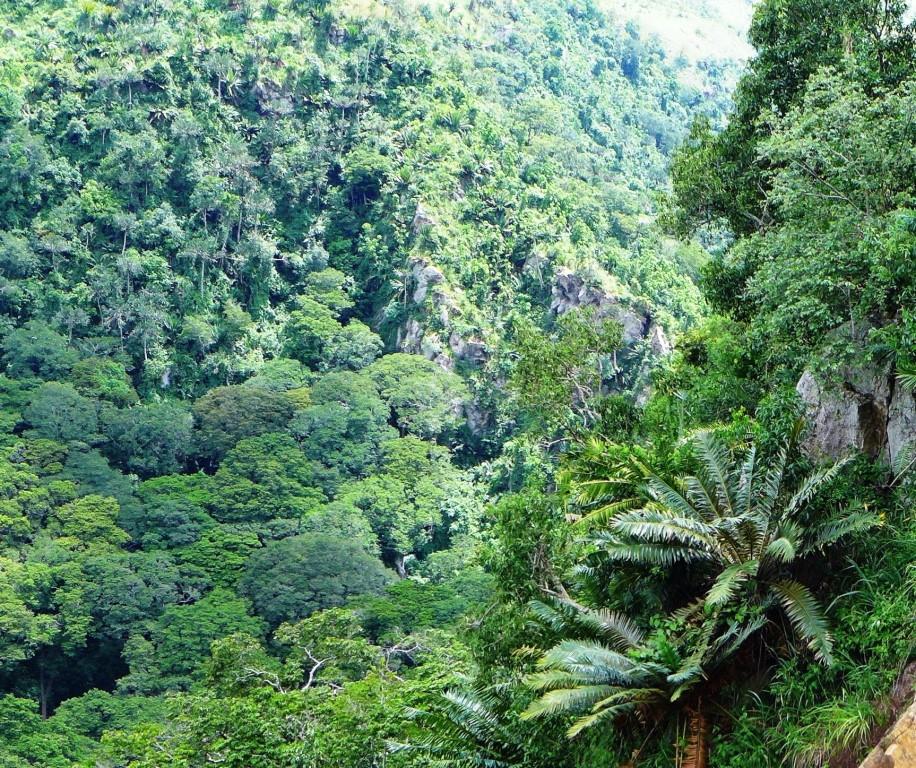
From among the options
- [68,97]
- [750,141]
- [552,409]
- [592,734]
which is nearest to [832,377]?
[592,734]

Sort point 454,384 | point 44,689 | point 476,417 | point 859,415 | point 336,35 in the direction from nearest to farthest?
point 859,415, point 44,689, point 454,384, point 476,417, point 336,35

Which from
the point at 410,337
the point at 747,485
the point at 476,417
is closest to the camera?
the point at 747,485

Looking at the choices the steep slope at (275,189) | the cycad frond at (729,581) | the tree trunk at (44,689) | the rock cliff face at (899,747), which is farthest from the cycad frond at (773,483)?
the steep slope at (275,189)

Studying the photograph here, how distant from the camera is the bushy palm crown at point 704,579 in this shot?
906 cm

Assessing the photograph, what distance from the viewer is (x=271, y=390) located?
67438mm

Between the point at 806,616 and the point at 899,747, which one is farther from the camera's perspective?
the point at 806,616

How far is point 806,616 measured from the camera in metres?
8.84

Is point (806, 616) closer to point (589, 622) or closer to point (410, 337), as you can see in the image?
point (589, 622)

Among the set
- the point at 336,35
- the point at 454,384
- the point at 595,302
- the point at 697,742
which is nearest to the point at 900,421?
the point at 697,742

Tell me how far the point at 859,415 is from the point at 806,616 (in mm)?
3218

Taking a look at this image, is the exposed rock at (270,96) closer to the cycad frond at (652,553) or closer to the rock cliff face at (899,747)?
the cycad frond at (652,553)

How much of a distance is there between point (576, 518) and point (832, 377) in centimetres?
312

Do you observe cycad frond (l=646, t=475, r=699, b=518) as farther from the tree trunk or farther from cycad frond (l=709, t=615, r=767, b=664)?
the tree trunk

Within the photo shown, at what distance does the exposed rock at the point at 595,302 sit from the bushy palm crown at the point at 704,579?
181ft
